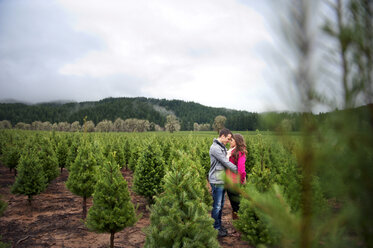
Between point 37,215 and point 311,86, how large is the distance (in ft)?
34.1

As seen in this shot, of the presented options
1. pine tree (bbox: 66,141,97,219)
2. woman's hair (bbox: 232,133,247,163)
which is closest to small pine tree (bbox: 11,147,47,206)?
pine tree (bbox: 66,141,97,219)

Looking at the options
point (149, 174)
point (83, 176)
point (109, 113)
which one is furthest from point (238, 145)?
point (109, 113)

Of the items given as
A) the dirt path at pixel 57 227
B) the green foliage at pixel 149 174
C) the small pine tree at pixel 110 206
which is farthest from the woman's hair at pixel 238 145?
the green foliage at pixel 149 174

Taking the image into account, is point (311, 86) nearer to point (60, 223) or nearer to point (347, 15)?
point (347, 15)

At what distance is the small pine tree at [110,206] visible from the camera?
5148 mm

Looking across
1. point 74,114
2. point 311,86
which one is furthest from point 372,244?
point 74,114

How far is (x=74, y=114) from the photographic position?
127 m

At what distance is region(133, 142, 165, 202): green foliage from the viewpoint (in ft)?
27.6

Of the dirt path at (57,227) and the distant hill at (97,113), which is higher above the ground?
the distant hill at (97,113)

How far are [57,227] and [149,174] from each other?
3520 millimetres

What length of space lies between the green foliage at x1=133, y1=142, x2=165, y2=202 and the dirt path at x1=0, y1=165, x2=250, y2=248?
41.5 inches

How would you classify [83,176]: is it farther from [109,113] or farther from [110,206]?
[109,113]

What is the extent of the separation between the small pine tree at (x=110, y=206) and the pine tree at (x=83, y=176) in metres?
2.68

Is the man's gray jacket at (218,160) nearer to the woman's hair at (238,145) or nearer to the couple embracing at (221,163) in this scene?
the couple embracing at (221,163)
